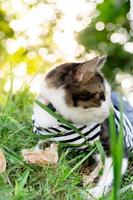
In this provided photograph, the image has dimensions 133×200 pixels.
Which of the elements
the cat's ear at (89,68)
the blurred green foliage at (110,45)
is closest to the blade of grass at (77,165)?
the cat's ear at (89,68)

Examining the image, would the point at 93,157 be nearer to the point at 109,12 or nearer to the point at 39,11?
the point at 109,12

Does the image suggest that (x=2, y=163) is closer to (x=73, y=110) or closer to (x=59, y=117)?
(x=59, y=117)

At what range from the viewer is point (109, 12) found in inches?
122

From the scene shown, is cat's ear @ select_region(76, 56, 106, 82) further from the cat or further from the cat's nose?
the cat's nose

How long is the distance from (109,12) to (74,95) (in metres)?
0.50

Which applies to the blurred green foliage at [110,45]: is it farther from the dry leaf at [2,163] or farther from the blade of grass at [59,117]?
the dry leaf at [2,163]

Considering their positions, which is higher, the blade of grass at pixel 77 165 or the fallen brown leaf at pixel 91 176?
the blade of grass at pixel 77 165

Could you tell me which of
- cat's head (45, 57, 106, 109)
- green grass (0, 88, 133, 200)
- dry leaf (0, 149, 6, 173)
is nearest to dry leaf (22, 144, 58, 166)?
green grass (0, 88, 133, 200)

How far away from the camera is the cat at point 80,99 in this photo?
9.35ft

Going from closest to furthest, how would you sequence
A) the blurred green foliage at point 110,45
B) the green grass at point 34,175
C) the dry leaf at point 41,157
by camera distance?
the green grass at point 34,175
the dry leaf at point 41,157
the blurred green foliage at point 110,45

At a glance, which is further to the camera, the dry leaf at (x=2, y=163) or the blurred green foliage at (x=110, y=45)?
the blurred green foliage at (x=110, y=45)

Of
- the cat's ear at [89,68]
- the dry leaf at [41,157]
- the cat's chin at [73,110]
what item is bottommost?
the dry leaf at [41,157]

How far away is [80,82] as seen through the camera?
286 cm

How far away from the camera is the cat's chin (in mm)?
2867
